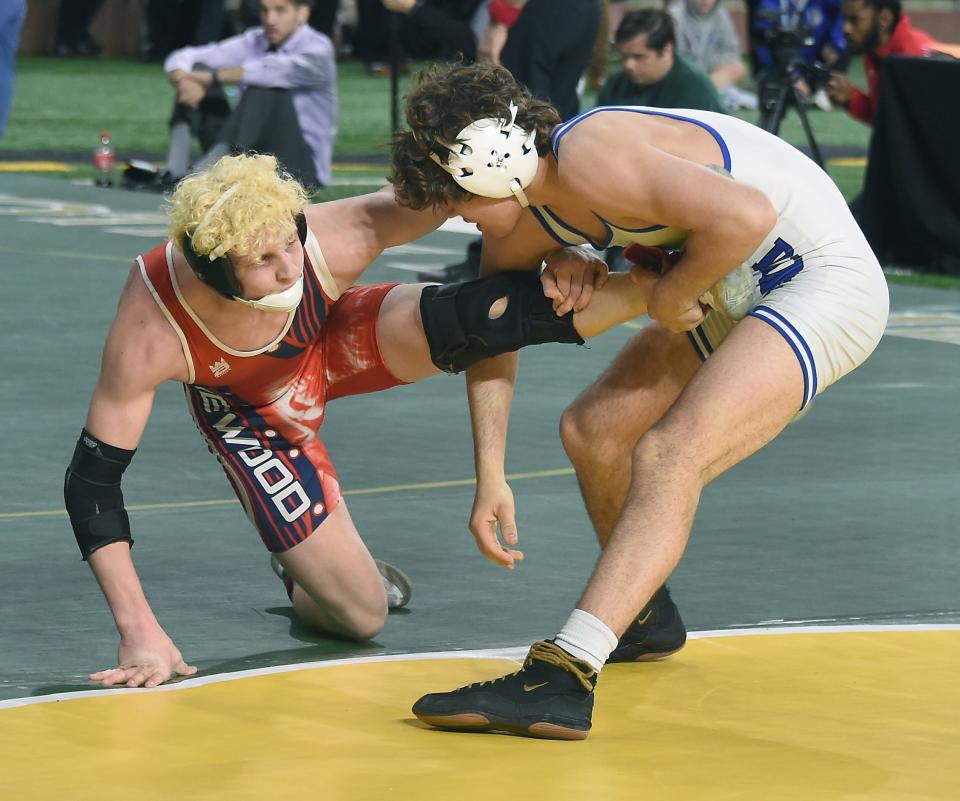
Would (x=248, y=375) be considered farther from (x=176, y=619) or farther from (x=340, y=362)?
(x=176, y=619)

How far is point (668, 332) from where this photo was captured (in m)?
4.67

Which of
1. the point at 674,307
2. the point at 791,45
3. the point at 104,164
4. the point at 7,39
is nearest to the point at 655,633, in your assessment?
the point at 674,307

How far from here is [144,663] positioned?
432 centimetres

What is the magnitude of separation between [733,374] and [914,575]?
57.8 inches

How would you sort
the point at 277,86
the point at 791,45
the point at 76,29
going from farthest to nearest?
the point at 76,29
the point at 791,45
the point at 277,86

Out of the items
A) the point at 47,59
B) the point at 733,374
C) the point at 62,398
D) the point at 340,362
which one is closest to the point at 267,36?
the point at 62,398

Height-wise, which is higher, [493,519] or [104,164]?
[493,519]

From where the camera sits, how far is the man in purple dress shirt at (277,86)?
43.5 ft

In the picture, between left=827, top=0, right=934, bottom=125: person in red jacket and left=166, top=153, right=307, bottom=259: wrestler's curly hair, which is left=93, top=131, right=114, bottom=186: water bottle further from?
left=166, top=153, right=307, bottom=259: wrestler's curly hair

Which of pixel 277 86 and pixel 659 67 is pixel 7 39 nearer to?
pixel 277 86

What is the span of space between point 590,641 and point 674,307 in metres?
0.76

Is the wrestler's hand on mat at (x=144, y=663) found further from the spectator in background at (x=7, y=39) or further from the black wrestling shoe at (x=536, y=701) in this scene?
the spectator in background at (x=7, y=39)

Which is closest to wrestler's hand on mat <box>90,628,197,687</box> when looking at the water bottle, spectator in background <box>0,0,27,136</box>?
spectator in background <box>0,0,27,136</box>

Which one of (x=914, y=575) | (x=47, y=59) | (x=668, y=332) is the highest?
(x=668, y=332)
